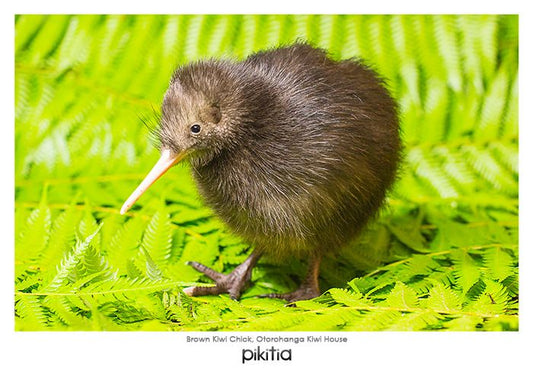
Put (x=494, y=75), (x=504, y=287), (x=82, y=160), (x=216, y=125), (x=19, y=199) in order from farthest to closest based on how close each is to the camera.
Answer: (x=494, y=75) < (x=82, y=160) < (x=19, y=199) < (x=504, y=287) < (x=216, y=125)

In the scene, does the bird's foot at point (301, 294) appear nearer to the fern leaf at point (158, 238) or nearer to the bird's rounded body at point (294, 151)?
the bird's rounded body at point (294, 151)

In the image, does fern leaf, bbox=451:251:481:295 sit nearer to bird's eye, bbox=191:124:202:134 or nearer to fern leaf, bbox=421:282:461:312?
fern leaf, bbox=421:282:461:312

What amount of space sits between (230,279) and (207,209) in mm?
283

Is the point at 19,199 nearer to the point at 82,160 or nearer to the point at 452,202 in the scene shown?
Result: the point at 82,160

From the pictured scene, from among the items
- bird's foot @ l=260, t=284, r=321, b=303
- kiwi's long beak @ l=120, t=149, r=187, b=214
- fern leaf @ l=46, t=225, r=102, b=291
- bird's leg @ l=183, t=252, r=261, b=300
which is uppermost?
kiwi's long beak @ l=120, t=149, r=187, b=214

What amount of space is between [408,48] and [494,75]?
45 centimetres

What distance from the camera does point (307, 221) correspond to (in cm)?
216

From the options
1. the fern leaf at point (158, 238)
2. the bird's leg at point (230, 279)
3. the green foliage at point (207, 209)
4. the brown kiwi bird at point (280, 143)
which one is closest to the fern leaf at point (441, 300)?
the green foliage at point (207, 209)

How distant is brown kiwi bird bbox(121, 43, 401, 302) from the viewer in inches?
80.4

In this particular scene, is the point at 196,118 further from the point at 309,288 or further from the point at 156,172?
the point at 309,288

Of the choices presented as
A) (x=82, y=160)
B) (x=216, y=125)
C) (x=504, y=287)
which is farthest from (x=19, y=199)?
(x=504, y=287)

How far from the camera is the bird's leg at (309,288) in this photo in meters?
2.42

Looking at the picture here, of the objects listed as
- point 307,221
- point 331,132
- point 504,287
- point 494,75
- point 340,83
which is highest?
point 494,75

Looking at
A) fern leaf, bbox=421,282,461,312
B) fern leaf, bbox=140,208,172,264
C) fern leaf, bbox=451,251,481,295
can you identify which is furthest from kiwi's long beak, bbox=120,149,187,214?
fern leaf, bbox=451,251,481,295
